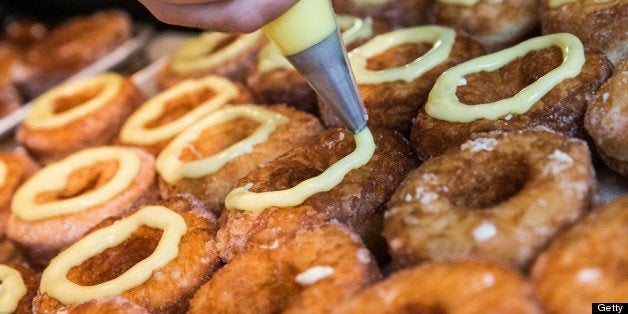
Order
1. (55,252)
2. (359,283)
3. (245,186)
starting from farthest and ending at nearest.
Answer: (55,252)
(245,186)
(359,283)

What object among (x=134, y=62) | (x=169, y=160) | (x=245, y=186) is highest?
(x=245, y=186)

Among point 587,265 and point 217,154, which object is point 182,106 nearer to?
point 217,154

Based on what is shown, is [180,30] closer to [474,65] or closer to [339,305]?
[474,65]

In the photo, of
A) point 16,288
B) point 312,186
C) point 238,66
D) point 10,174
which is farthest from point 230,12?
point 10,174

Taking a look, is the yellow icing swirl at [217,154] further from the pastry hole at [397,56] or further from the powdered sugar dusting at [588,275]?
the powdered sugar dusting at [588,275]

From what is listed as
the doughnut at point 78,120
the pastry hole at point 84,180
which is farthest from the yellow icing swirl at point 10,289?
the doughnut at point 78,120

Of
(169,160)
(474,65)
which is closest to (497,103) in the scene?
(474,65)
